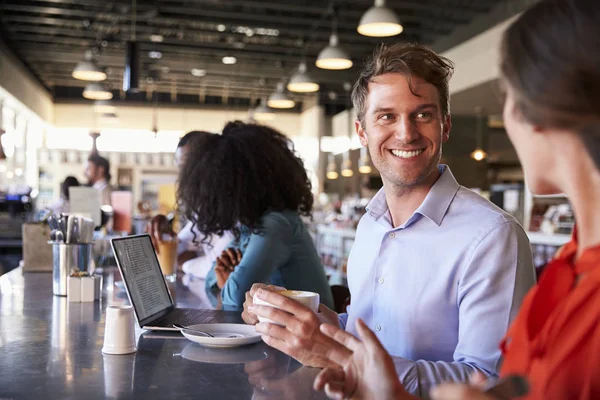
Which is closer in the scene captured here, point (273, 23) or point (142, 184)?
point (273, 23)

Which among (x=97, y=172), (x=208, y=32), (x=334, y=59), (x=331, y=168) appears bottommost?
(x=97, y=172)

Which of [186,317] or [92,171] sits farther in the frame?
[92,171]

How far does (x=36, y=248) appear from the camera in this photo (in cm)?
347

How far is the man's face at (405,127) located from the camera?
1.72m

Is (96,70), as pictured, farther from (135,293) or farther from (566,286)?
(566,286)

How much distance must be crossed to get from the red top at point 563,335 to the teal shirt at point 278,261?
1.65 m

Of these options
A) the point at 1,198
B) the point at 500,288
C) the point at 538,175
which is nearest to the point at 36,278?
the point at 500,288

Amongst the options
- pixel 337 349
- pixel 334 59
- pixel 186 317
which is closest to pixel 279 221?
pixel 186 317

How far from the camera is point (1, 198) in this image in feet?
27.2

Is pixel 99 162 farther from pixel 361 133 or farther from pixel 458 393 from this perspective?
pixel 458 393

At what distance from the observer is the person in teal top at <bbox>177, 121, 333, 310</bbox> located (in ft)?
8.43

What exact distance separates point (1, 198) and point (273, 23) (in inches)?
201

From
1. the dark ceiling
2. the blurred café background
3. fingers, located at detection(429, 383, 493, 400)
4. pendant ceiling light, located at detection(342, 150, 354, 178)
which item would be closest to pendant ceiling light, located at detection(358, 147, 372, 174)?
the blurred café background

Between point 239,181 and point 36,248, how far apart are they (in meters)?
1.40
